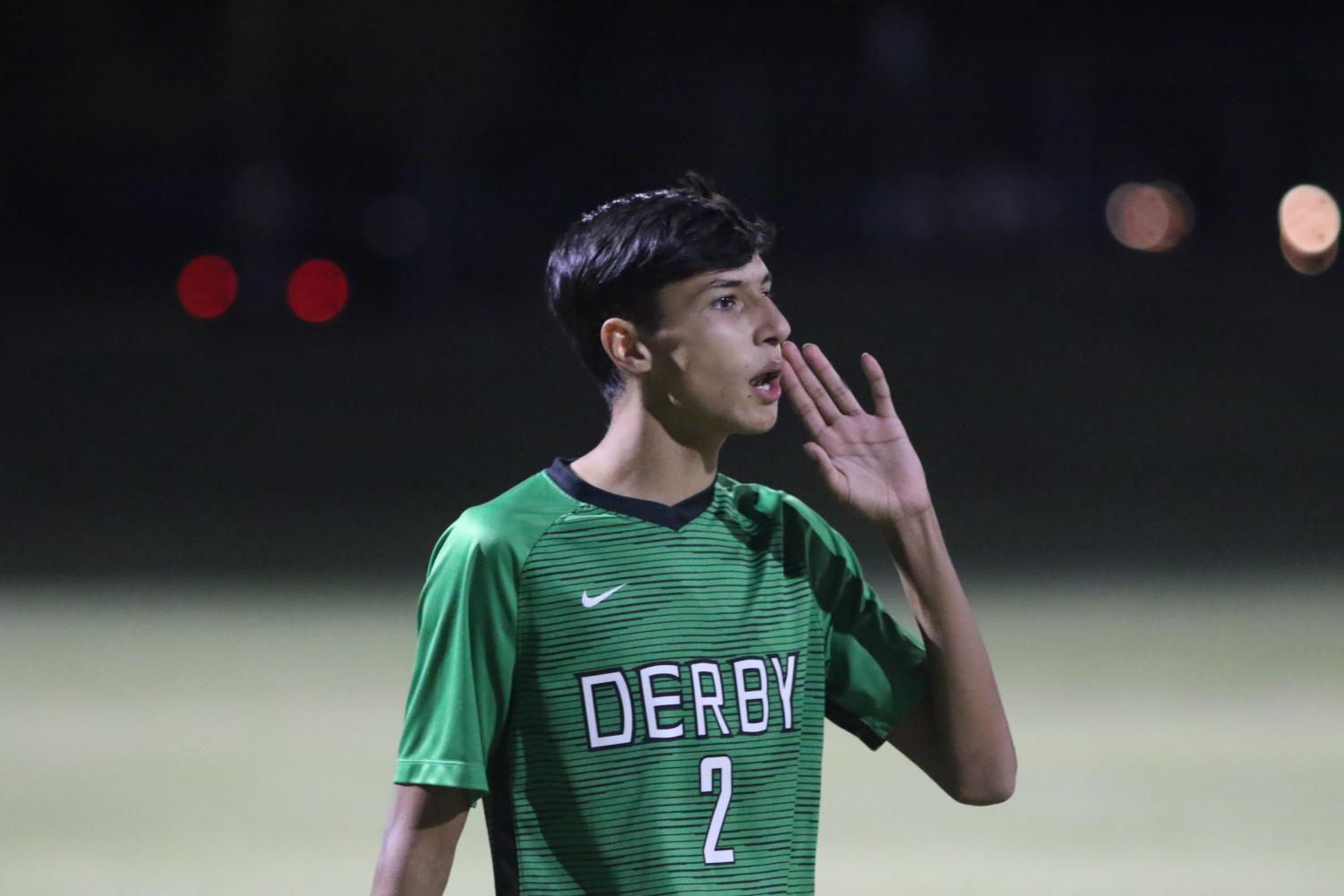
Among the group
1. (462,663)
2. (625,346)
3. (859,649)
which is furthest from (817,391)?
(462,663)

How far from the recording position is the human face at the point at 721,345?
3.12 m

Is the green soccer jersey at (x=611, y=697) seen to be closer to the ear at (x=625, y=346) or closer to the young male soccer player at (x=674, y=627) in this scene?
the young male soccer player at (x=674, y=627)

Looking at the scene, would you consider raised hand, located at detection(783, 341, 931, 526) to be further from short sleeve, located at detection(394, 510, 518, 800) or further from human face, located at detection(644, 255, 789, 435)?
short sleeve, located at detection(394, 510, 518, 800)

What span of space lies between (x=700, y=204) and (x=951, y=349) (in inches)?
841

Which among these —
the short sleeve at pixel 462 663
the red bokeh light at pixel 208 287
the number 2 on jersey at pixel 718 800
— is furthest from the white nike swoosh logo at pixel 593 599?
the red bokeh light at pixel 208 287

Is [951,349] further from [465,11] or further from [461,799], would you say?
[461,799]

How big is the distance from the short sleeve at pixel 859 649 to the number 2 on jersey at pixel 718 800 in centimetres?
33

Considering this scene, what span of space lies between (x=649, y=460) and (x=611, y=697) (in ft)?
1.27

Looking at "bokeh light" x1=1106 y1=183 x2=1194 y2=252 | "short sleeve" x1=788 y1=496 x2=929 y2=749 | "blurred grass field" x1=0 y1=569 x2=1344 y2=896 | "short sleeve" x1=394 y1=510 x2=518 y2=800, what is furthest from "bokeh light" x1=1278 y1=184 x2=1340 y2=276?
"short sleeve" x1=394 y1=510 x2=518 y2=800

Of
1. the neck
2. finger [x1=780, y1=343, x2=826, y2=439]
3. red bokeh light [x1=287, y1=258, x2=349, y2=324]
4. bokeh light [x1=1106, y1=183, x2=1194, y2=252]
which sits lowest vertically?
the neck

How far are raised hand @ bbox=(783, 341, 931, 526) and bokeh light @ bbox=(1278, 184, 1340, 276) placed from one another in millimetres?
25592

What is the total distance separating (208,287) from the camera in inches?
1124

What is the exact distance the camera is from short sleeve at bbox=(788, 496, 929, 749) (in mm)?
3254

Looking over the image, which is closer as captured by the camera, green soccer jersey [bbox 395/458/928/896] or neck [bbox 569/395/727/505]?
green soccer jersey [bbox 395/458/928/896]
